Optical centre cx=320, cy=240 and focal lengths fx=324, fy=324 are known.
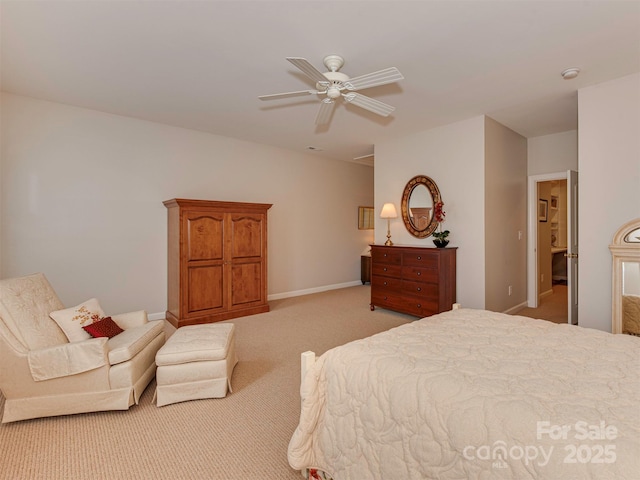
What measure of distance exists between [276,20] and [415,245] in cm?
354

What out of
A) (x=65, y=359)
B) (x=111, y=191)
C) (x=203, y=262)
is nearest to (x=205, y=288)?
(x=203, y=262)

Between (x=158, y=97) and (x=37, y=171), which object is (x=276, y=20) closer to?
(x=158, y=97)

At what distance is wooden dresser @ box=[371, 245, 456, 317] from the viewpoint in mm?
4191

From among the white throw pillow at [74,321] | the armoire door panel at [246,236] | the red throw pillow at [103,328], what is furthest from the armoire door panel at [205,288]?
the white throw pillow at [74,321]

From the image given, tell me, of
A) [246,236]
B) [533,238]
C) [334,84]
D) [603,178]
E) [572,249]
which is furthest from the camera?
[533,238]

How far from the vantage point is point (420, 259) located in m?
4.32

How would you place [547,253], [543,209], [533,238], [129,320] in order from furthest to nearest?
1. [543,209]
2. [547,253]
3. [533,238]
4. [129,320]

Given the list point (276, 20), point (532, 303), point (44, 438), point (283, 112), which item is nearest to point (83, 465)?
point (44, 438)

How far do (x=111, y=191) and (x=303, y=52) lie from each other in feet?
10.3

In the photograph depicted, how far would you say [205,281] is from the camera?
4355 mm

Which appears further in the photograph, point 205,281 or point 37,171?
point 205,281

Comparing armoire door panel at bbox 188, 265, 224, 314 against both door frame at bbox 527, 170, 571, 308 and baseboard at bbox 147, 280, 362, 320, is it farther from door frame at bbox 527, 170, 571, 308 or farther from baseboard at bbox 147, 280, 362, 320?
door frame at bbox 527, 170, 571, 308

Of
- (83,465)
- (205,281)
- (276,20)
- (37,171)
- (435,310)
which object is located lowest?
(83,465)

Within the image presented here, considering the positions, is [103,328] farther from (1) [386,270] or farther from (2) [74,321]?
(1) [386,270]
